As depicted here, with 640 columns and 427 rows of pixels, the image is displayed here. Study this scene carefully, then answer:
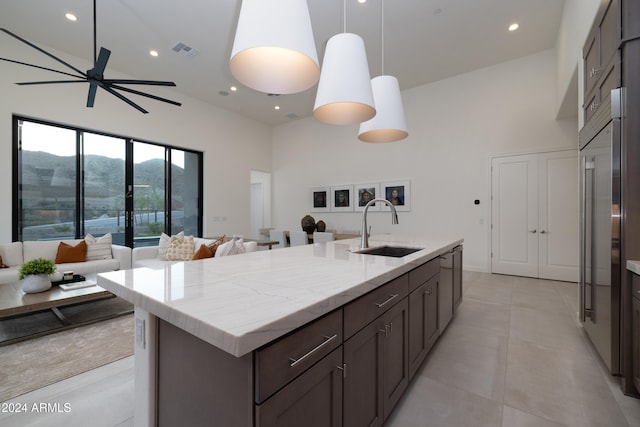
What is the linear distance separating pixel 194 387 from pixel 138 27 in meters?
4.82

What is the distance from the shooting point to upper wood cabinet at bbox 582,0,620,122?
1.76m

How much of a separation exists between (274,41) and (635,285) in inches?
94.1

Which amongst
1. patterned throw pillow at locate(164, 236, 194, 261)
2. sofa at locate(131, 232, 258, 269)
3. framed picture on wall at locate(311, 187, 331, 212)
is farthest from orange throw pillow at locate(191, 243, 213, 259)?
framed picture on wall at locate(311, 187, 331, 212)

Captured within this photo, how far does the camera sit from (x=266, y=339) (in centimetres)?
68

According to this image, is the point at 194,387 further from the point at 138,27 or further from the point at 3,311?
the point at 138,27

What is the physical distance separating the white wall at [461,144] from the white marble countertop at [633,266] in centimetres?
341

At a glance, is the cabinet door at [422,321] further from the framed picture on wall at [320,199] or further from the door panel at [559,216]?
the framed picture on wall at [320,199]

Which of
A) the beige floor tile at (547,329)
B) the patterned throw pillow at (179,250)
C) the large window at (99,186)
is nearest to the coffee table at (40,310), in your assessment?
the patterned throw pillow at (179,250)

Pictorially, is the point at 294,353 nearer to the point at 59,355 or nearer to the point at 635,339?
the point at 635,339

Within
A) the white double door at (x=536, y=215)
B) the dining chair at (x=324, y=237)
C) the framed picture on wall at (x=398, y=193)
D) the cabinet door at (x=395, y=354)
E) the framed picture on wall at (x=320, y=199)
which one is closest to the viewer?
the cabinet door at (x=395, y=354)

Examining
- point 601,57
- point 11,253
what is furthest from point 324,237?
point 11,253

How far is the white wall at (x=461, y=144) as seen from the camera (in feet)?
14.5

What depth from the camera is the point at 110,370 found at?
196 centimetres

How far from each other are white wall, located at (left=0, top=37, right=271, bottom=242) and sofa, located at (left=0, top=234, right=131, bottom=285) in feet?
1.41
